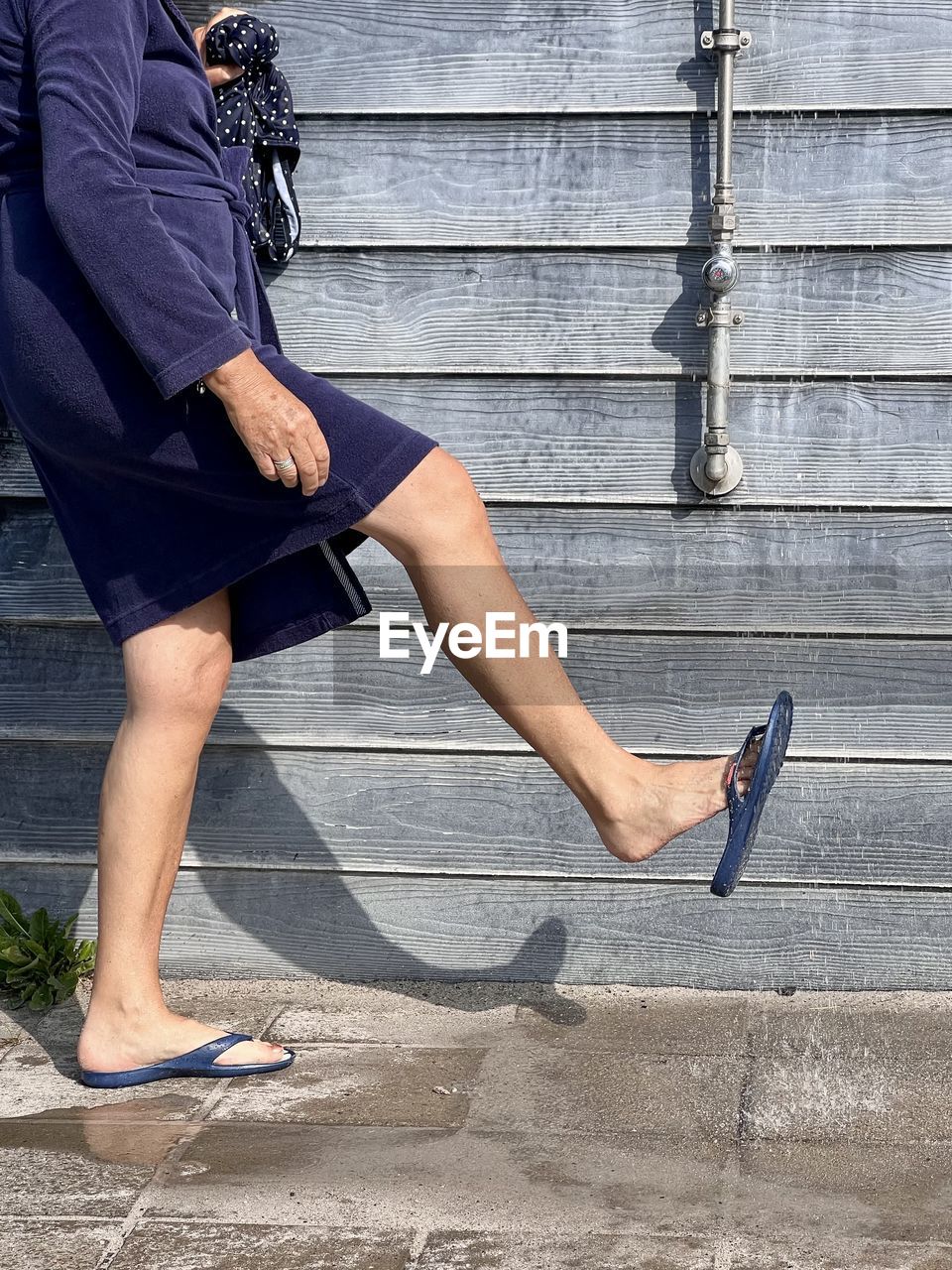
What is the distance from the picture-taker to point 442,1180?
6.14ft

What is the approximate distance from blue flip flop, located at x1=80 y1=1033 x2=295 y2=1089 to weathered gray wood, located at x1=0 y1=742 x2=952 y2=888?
0.56 meters

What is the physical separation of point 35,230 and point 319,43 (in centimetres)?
85

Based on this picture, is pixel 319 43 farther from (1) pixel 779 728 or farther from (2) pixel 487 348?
(1) pixel 779 728

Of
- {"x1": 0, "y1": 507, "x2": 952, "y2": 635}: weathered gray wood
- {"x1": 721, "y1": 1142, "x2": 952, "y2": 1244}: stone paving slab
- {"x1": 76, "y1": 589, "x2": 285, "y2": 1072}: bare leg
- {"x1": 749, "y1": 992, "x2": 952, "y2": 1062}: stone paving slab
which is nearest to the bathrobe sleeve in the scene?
{"x1": 76, "y1": 589, "x2": 285, "y2": 1072}: bare leg

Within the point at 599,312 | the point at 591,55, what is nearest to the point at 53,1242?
the point at 599,312

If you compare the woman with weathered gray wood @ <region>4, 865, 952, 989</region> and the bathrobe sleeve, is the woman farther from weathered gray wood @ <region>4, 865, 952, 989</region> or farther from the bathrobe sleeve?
weathered gray wood @ <region>4, 865, 952, 989</region>

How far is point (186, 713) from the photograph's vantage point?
218 centimetres

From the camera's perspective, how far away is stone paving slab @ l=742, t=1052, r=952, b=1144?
6.55 ft

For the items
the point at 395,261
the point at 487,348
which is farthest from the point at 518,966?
the point at 395,261

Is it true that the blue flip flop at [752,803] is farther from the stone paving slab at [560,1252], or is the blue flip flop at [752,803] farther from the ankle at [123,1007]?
the ankle at [123,1007]

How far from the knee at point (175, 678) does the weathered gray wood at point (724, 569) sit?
548 mm

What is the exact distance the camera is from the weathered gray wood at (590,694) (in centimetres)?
258

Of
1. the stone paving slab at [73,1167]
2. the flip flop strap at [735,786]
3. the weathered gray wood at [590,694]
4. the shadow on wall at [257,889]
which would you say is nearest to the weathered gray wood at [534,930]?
the shadow on wall at [257,889]

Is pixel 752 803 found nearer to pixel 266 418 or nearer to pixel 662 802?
pixel 662 802
